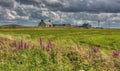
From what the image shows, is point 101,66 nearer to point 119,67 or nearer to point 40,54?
point 119,67

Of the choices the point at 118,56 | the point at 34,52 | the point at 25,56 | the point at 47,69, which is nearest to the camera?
the point at 47,69

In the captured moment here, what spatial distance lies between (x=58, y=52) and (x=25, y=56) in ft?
6.17

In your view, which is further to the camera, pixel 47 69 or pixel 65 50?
pixel 65 50

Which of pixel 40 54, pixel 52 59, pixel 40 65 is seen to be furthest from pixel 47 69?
pixel 40 54

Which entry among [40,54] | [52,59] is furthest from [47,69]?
[40,54]

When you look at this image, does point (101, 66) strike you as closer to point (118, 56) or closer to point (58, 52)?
point (118, 56)

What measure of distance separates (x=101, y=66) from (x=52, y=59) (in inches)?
120

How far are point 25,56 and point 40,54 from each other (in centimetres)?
119

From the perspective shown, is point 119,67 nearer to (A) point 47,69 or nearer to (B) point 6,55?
(A) point 47,69

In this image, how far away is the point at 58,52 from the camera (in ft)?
66.3

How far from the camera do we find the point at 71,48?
2117 cm

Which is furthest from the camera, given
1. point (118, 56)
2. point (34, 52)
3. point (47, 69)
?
point (34, 52)

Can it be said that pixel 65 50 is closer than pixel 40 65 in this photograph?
No

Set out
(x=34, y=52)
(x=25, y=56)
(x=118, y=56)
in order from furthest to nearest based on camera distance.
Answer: (x=34, y=52), (x=25, y=56), (x=118, y=56)
